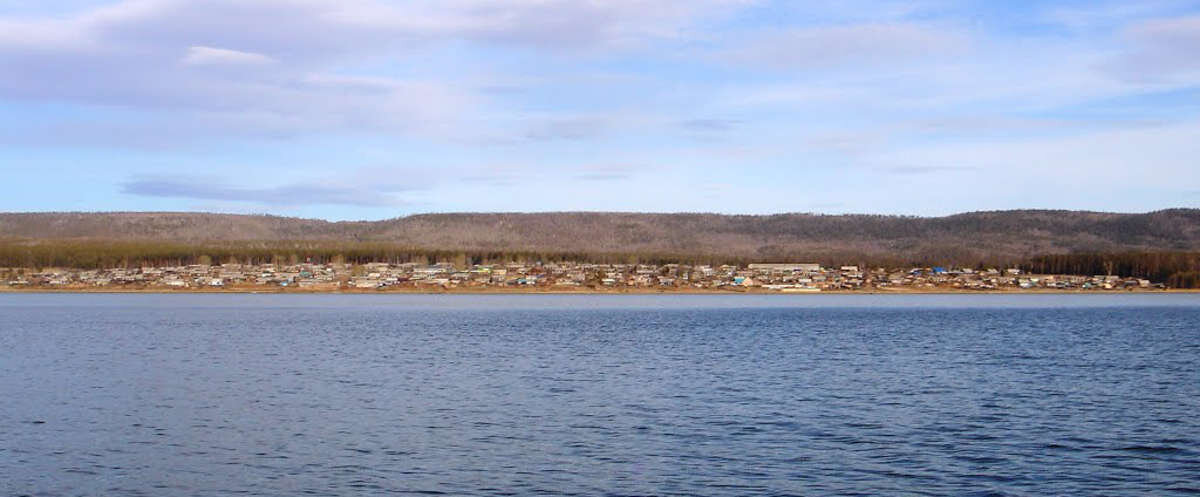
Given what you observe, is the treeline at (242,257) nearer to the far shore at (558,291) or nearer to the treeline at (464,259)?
the treeline at (464,259)

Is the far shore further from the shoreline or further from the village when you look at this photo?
the village

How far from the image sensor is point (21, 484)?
67.3 ft

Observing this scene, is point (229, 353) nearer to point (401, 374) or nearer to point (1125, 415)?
point (401, 374)

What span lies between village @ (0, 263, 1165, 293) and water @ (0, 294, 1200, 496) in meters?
102

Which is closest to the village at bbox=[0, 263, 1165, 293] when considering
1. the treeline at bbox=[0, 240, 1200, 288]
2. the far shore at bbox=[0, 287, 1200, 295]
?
the far shore at bbox=[0, 287, 1200, 295]

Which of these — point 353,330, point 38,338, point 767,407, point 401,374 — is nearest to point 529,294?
point 353,330

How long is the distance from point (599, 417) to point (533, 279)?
132178mm

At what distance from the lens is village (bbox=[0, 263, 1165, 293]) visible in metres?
159

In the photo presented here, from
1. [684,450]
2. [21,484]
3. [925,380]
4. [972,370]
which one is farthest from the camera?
[972,370]

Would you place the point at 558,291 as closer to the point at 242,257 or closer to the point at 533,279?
the point at 533,279

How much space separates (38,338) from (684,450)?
157 ft

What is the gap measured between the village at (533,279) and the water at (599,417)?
102m

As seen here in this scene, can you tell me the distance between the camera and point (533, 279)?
6324 inches

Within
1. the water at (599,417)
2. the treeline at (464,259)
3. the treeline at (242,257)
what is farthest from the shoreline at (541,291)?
the water at (599,417)
